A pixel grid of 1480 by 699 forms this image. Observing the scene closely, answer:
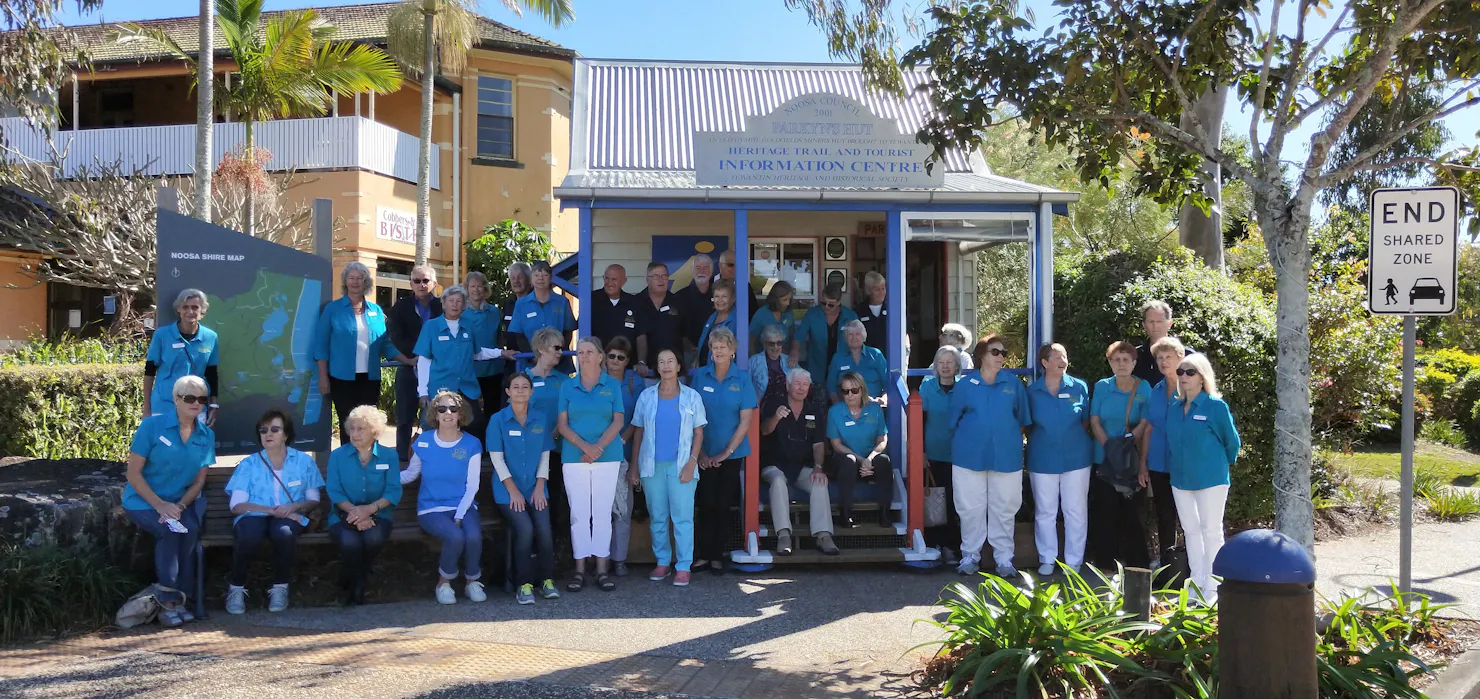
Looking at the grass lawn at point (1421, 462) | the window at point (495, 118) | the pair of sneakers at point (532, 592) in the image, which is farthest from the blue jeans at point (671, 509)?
the window at point (495, 118)

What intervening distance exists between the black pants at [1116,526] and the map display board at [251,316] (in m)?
5.40

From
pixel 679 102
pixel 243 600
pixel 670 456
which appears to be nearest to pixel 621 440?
pixel 670 456

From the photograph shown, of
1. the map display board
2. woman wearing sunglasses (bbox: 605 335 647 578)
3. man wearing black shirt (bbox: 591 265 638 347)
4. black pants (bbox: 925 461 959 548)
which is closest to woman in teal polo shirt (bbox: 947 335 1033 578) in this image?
black pants (bbox: 925 461 959 548)

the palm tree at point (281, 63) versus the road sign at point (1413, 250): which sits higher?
the palm tree at point (281, 63)

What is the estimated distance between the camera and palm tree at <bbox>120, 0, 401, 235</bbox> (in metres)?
16.4

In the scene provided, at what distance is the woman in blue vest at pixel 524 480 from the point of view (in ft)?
23.0

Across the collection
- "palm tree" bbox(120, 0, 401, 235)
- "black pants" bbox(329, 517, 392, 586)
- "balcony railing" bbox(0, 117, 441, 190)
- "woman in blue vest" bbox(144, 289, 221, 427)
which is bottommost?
"black pants" bbox(329, 517, 392, 586)

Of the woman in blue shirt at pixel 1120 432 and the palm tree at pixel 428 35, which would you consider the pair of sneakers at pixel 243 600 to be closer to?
the woman in blue shirt at pixel 1120 432

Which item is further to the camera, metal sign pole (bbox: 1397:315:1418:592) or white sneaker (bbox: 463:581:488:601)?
white sneaker (bbox: 463:581:488:601)

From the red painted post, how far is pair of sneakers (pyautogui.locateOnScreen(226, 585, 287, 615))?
4133 mm

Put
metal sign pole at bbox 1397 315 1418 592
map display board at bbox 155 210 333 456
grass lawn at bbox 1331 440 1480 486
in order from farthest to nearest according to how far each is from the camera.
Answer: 1. grass lawn at bbox 1331 440 1480 486
2. map display board at bbox 155 210 333 456
3. metal sign pole at bbox 1397 315 1418 592

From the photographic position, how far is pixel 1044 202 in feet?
27.9

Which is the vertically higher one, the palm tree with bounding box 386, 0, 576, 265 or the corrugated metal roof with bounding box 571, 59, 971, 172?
the palm tree with bounding box 386, 0, 576, 265

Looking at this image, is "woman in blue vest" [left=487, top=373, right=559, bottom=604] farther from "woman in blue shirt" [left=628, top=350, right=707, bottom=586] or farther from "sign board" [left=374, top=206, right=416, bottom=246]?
"sign board" [left=374, top=206, right=416, bottom=246]
